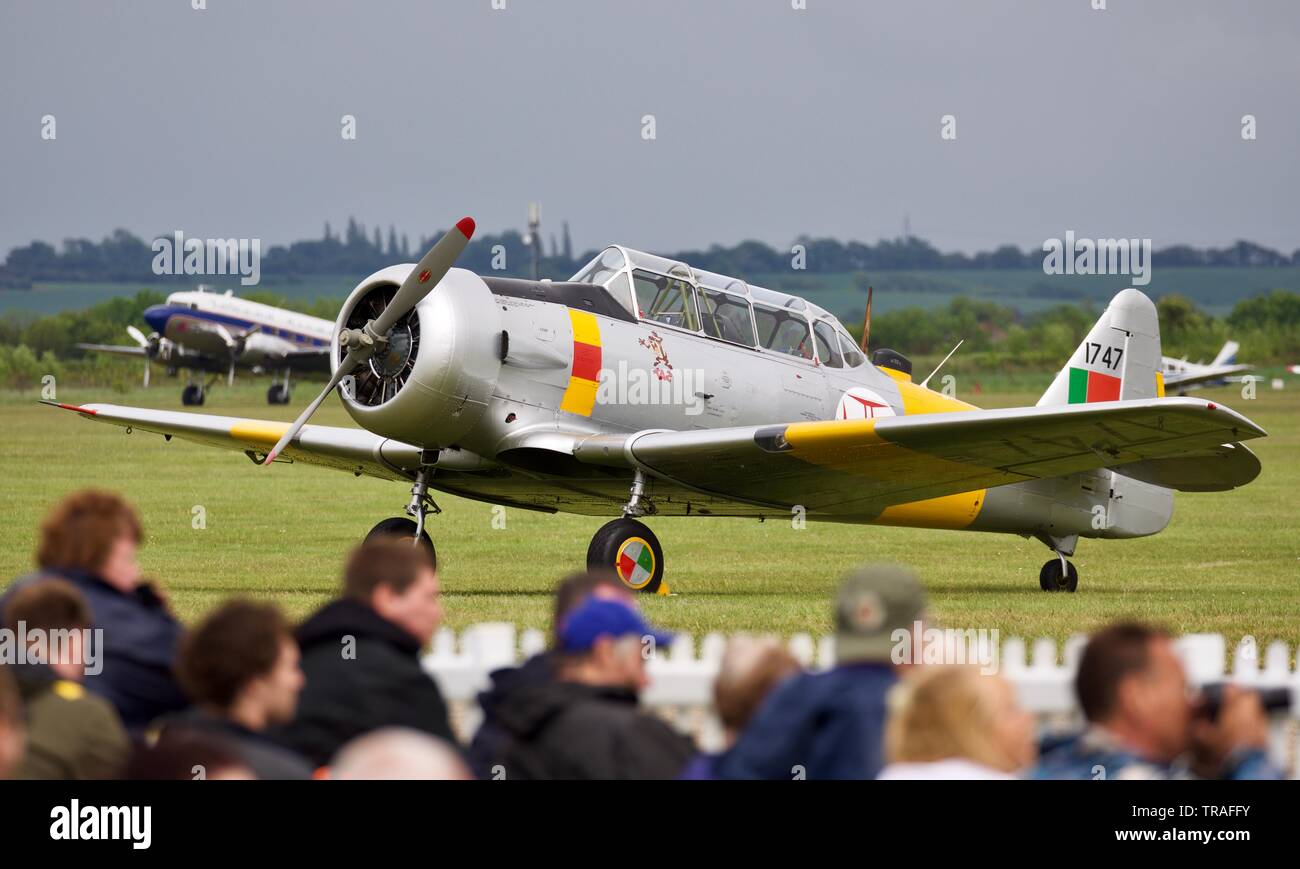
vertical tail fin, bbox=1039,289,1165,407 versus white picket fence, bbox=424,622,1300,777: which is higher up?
vertical tail fin, bbox=1039,289,1165,407

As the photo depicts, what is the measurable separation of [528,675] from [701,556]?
14254mm

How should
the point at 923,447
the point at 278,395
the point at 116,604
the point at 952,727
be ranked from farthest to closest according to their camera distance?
the point at 278,395
the point at 923,447
the point at 116,604
the point at 952,727

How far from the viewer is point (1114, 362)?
653 inches

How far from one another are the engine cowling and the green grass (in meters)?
1.36

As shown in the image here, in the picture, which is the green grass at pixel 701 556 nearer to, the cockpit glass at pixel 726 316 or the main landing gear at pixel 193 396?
the cockpit glass at pixel 726 316

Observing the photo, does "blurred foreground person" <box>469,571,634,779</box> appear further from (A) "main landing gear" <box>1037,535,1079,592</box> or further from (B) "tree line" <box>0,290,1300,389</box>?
(B) "tree line" <box>0,290,1300,389</box>

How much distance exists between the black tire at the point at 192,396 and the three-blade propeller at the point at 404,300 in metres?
49.9

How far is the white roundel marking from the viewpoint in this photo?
590 inches

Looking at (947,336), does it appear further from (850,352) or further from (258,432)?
(258,432)

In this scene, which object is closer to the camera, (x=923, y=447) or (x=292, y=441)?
(x=923, y=447)

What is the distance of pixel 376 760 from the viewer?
3.88 meters

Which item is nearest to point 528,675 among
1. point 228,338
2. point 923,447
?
point 923,447

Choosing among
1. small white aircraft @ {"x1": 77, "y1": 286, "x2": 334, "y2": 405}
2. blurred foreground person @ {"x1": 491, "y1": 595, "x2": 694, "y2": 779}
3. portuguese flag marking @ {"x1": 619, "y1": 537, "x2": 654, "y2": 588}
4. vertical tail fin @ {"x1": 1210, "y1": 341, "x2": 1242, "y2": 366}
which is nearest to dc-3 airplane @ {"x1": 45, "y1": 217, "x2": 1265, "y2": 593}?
portuguese flag marking @ {"x1": 619, "y1": 537, "x2": 654, "y2": 588}
